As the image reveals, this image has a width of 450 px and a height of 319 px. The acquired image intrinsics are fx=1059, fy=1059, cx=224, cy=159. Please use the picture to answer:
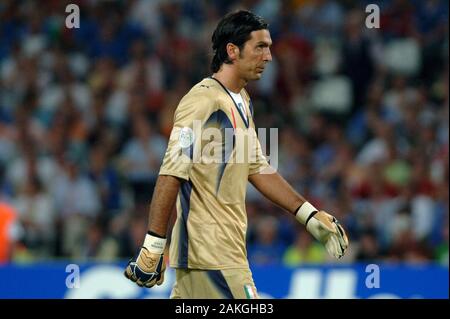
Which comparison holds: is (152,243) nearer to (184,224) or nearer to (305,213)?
(184,224)

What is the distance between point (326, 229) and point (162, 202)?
95cm

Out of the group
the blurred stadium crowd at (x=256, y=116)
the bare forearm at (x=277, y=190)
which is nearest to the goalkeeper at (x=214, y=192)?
the bare forearm at (x=277, y=190)

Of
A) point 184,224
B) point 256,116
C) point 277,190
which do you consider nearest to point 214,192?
point 184,224

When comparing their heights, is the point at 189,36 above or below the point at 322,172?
above

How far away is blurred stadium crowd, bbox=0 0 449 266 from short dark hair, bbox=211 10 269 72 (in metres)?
4.67

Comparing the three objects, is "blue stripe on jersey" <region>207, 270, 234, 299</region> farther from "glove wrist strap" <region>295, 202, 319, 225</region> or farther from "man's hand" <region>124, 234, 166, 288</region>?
"glove wrist strap" <region>295, 202, 319, 225</region>

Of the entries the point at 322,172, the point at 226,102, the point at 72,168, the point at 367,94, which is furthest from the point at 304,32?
the point at 226,102

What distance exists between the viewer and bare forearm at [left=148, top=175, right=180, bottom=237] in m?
4.95

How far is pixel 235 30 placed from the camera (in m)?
5.36

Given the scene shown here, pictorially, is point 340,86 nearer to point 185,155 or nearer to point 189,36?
point 189,36

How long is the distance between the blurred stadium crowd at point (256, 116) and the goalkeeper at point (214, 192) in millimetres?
4619

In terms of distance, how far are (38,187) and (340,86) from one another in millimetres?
3515

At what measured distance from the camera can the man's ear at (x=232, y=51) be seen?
536cm
